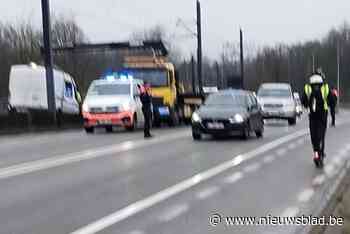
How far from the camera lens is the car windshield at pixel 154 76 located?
35.2 metres

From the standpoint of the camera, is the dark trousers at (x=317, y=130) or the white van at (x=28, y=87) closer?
the dark trousers at (x=317, y=130)

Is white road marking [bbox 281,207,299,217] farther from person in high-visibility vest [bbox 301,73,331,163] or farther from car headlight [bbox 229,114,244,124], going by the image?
car headlight [bbox 229,114,244,124]

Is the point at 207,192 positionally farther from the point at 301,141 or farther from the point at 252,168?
the point at 301,141

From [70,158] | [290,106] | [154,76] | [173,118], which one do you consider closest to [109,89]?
[154,76]

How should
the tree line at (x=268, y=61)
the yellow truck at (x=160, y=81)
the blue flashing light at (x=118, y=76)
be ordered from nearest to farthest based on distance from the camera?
1. the blue flashing light at (x=118, y=76)
2. the yellow truck at (x=160, y=81)
3. the tree line at (x=268, y=61)

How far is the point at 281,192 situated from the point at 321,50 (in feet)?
353

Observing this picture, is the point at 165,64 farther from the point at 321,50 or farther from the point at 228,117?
the point at 321,50

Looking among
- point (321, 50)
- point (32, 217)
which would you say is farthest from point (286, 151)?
point (321, 50)

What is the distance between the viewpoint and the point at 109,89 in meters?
30.6

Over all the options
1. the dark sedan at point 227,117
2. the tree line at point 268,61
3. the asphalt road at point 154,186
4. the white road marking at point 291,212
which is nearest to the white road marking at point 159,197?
the asphalt road at point 154,186

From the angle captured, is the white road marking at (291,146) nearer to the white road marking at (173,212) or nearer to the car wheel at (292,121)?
the white road marking at (173,212)

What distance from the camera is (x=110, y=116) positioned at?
2930 centimetres

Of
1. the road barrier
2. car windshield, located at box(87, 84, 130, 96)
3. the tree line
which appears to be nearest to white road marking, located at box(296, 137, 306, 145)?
car windshield, located at box(87, 84, 130, 96)

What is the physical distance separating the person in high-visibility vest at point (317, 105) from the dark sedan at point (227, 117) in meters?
7.60
